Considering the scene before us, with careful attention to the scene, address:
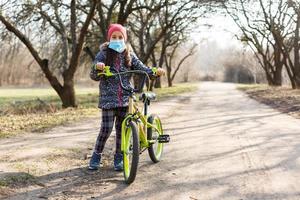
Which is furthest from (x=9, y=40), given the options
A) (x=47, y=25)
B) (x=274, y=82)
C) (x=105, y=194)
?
(x=274, y=82)

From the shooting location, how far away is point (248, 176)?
19.4 ft

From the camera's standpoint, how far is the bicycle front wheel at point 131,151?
5.57 m

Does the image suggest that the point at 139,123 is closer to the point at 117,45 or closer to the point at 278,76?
the point at 117,45

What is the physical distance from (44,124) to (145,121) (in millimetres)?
6040

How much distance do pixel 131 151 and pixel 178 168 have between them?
3.04ft

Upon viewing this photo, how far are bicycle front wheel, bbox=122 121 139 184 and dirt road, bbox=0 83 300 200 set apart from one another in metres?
0.13

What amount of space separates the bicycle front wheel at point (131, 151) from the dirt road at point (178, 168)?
130 millimetres

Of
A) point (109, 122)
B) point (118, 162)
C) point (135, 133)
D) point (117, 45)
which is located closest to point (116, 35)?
point (117, 45)

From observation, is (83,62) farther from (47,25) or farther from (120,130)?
(120,130)

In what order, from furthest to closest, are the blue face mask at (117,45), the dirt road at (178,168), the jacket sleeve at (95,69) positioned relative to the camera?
the blue face mask at (117,45)
the jacket sleeve at (95,69)
the dirt road at (178,168)

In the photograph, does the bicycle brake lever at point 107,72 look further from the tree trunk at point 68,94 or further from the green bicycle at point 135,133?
the tree trunk at point 68,94

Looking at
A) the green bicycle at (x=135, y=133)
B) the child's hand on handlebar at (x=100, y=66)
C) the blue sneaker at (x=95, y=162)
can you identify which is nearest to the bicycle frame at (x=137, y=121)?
the green bicycle at (x=135, y=133)

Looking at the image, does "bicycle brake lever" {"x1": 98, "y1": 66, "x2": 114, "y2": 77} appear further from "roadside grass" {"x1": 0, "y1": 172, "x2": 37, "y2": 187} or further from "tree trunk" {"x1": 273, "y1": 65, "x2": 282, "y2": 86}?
"tree trunk" {"x1": 273, "y1": 65, "x2": 282, "y2": 86}

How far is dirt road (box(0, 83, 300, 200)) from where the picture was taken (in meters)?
5.24
